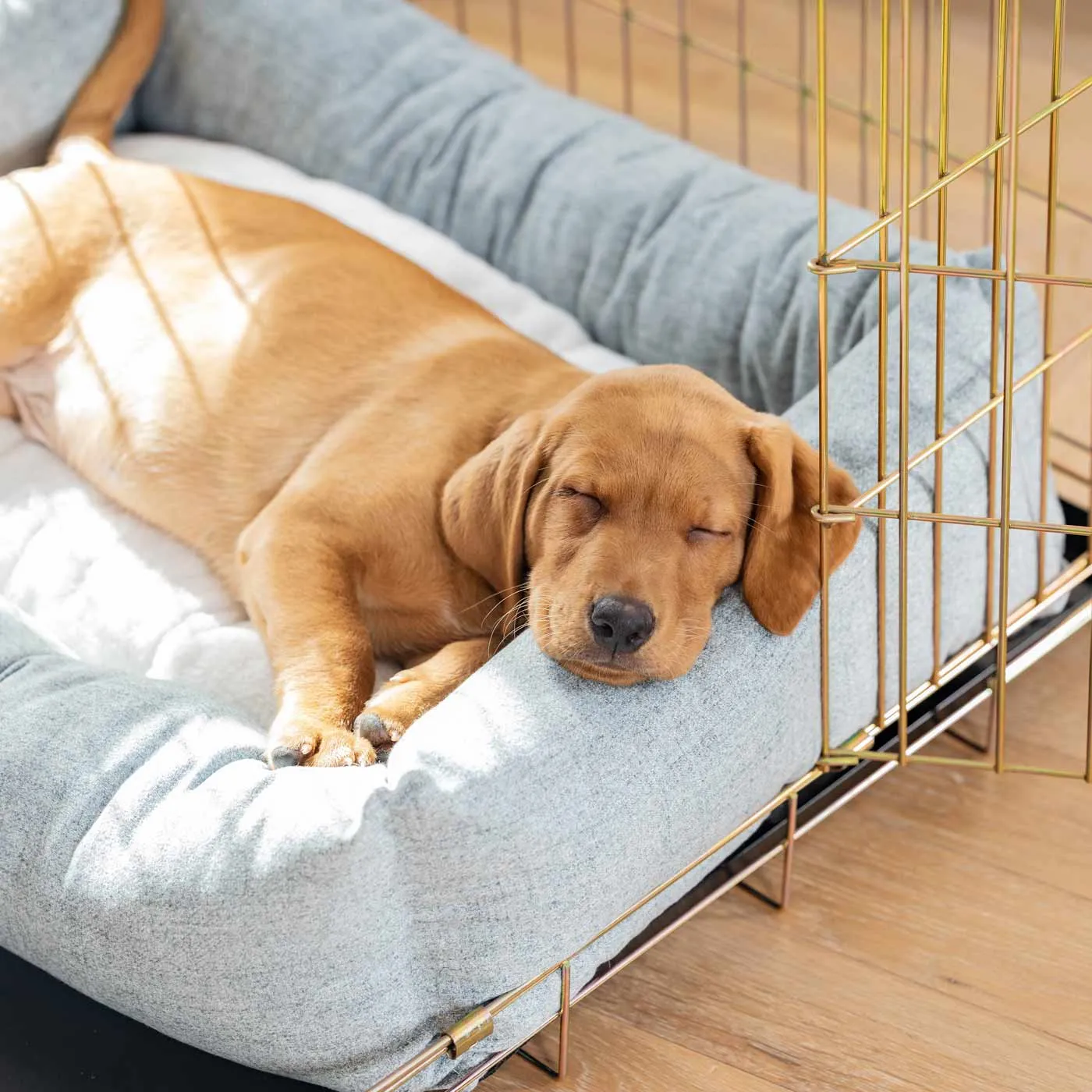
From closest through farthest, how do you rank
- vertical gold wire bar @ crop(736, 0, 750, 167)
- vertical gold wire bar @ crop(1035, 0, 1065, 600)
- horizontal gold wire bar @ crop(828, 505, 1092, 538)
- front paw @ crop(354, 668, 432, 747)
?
vertical gold wire bar @ crop(1035, 0, 1065, 600), horizontal gold wire bar @ crop(828, 505, 1092, 538), front paw @ crop(354, 668, 432, 747), vertical gold wire bar @ crop(736, 0, 750, 167)

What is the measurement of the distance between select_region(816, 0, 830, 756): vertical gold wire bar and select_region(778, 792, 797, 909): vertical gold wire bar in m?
0.09

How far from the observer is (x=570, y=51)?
3.61 meters

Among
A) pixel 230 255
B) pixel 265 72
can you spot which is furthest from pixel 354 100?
pixel 230 255

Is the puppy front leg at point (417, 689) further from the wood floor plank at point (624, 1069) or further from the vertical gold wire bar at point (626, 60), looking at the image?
the vertical gold wire bar at point (626, 60)

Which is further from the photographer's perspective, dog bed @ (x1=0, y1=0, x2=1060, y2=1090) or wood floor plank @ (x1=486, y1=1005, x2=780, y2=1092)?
wood floor plank @ (x1=486, y1=1005, x2=780, y2=1092)

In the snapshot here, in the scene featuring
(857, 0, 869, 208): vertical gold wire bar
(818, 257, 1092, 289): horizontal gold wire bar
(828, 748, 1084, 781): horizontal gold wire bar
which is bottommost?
(828, 748, 1084, 781): horizontal gold wire bar

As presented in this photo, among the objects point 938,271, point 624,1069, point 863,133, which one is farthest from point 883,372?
point 863,133

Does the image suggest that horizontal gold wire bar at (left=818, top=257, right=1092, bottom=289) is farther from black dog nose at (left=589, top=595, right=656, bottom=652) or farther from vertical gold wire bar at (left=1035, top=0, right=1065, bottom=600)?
black dog nose at (left=589, top=595, right=656, bottom=652)

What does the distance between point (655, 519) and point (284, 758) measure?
500mm

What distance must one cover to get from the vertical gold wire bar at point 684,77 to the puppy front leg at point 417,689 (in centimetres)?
151

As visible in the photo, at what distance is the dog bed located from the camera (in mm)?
1522

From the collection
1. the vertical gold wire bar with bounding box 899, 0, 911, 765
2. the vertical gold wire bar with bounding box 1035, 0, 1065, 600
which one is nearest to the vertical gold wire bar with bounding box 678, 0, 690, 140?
the vertical gold wire bar with bounding box 1035, 0, 1065, 600

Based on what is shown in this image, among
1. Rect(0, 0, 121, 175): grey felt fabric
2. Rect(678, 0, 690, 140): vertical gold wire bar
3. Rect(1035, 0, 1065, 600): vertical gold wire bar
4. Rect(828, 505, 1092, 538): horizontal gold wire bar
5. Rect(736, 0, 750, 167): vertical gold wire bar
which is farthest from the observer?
Rect(678, 0, 690, 140): vertical gold wire bar

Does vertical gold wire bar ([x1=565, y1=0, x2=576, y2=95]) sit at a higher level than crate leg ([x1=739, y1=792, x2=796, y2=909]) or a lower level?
higher
